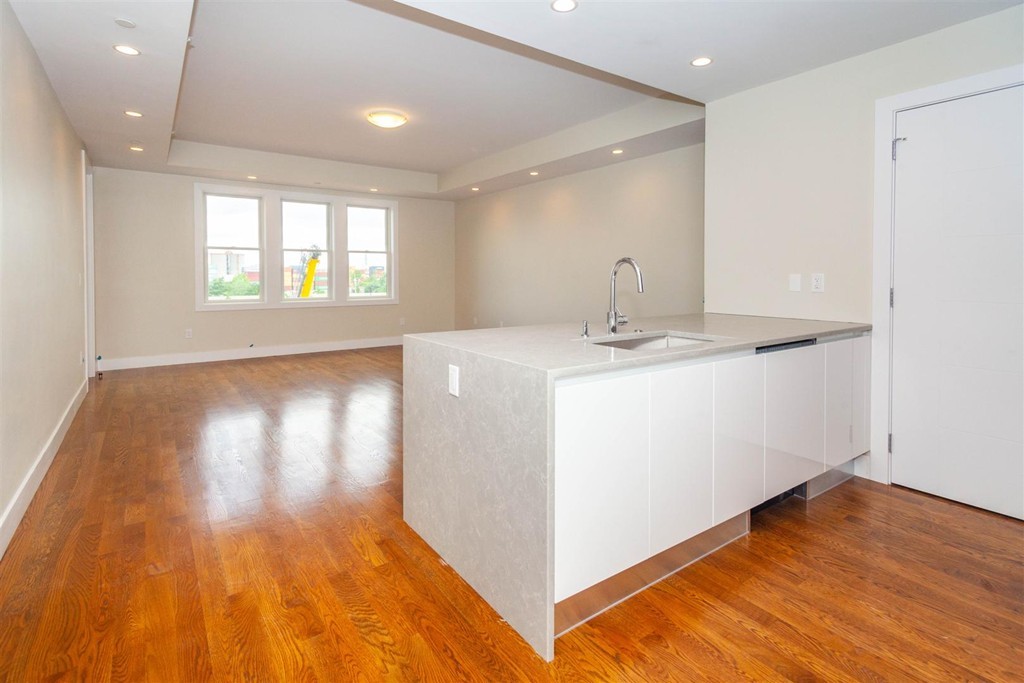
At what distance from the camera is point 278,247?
7.60 meters

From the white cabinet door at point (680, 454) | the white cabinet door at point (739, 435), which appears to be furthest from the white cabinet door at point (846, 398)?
the white cabinet door at point (680, 454)

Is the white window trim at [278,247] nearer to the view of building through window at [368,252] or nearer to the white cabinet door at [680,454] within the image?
the view of building through window at [368,252]

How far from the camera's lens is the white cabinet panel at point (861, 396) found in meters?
2.95

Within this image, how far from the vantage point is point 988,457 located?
268cm

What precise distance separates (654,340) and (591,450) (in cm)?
112

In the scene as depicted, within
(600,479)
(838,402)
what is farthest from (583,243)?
(600,479)

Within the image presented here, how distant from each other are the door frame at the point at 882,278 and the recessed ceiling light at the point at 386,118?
3701mm

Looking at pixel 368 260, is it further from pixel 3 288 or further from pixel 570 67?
pixel 3 288

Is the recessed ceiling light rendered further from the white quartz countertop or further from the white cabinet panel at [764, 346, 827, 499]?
the white cabinet panel at [764, 346, 827, 499]

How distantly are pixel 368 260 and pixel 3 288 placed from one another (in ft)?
20.3

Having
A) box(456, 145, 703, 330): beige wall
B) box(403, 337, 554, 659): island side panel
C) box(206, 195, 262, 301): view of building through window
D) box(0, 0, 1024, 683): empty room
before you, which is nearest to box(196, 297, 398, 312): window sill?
box(206, 195, 262, 301): view of building through window

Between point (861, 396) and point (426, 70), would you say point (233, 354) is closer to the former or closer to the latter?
point (426, 70)

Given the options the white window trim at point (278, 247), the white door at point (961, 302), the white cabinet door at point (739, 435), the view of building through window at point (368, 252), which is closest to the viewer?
the white cabinet door at point (739, 435)

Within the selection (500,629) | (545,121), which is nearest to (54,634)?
(500,629)
